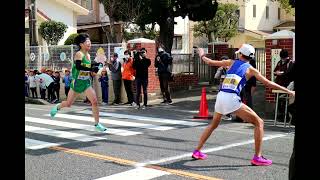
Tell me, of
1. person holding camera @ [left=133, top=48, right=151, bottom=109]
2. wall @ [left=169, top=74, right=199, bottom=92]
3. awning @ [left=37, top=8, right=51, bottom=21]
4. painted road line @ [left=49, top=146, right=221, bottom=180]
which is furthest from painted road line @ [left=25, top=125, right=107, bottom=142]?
awning @ [left=37, top=8, right=51, bottom=21]

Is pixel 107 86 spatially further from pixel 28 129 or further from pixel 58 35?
pixel 58 35

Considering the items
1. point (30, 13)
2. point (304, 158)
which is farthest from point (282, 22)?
point (304, 158)

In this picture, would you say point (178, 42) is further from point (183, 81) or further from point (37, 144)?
point (37, 144)

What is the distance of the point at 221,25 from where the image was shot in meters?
40.3

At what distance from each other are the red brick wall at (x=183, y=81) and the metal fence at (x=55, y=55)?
3.12 m

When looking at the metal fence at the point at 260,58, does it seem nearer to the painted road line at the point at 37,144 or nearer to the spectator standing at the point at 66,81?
the spectator standing at the point at 66,81

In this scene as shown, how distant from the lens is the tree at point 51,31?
30.5m

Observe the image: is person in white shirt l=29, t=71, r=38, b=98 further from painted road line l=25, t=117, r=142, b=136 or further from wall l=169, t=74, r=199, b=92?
painted road line l=25, t=117, r=142, b=136

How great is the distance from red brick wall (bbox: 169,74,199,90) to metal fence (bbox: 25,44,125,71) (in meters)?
3.12

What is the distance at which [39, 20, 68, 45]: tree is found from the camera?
3050 centimetres

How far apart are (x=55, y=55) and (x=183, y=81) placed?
5928 millimetres

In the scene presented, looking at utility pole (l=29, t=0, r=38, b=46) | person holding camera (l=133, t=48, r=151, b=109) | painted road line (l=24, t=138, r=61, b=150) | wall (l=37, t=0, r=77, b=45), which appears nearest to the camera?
painted road line (l=24, t=138, r=61, b=150)

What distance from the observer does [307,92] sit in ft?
5.53
